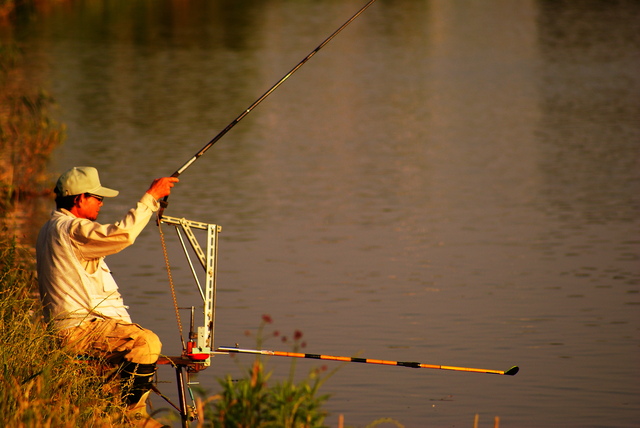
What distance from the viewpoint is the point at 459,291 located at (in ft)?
37.0

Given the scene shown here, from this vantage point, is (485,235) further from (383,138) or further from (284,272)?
(383,138)

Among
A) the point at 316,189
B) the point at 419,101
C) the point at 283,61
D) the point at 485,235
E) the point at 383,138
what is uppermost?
the point at 283,61

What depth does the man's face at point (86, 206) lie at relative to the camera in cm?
642

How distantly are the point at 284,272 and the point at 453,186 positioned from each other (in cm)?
490

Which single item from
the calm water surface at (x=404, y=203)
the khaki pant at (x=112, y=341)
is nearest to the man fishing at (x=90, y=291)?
the khaki pant at (x=112, y=341)

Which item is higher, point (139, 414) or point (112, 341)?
point (112, 341)

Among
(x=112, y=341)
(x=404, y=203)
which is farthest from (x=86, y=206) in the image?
(x=404, y=203)

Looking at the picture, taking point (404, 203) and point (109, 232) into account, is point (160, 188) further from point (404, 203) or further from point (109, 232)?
point (404, 203)

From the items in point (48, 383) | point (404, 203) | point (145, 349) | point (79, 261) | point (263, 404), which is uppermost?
point (404, 203)

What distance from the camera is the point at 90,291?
20.7ft

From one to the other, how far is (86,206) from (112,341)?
2.20 feet

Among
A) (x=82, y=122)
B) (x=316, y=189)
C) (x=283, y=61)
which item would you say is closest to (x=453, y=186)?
(x=316, y=189)

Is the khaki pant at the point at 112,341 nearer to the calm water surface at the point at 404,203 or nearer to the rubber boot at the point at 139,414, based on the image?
the rubber boot at the point at 139,414

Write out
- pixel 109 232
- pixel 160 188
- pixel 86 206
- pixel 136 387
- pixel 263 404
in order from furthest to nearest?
pixel 86 206 → pixel 136 387 → pixel 160 188 → pixel 109 232 → pixel 263 404
